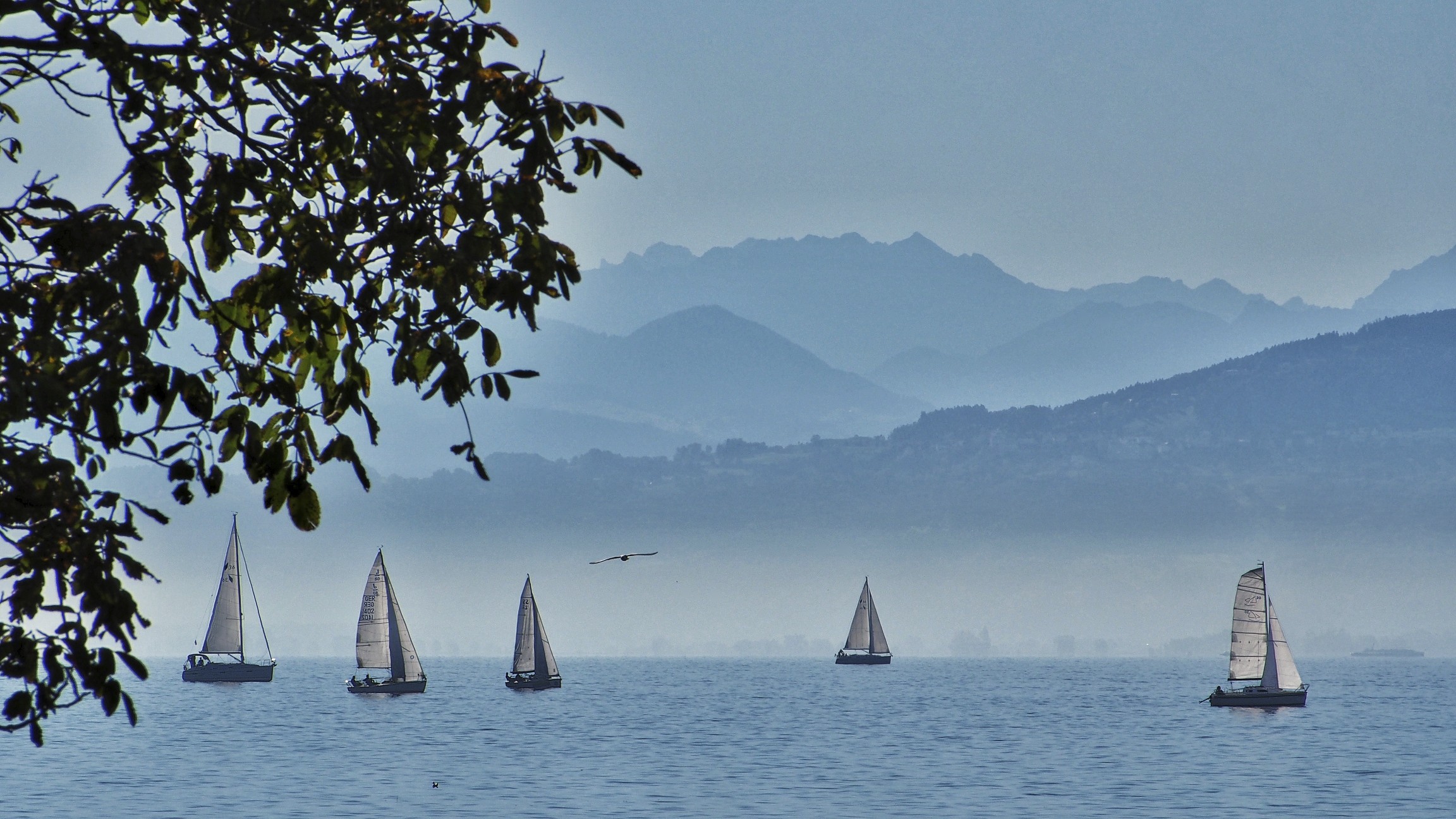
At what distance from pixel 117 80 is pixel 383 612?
437 ft

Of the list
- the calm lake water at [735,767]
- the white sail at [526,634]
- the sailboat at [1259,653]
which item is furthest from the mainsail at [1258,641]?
the white sail at [526,634]

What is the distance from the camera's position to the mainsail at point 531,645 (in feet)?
490

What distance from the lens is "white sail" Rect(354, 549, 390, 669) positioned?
13625cm

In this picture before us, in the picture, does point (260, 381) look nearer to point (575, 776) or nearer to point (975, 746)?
point (575, 776)

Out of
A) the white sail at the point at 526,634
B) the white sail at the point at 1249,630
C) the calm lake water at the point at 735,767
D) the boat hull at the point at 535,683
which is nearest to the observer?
the calm lake water at the point at 735,767

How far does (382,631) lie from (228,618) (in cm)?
2645

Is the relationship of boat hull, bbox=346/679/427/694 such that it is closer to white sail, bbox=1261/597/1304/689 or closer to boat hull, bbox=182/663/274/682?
boat hull, bbox=182/663/274/682

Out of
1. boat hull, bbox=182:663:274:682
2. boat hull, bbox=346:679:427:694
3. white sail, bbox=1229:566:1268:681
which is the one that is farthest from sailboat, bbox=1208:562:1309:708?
boat hull, bbox=182:663:274:682

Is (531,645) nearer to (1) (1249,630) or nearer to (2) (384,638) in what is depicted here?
(2) (384,638)

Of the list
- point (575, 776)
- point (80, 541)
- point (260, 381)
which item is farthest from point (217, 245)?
point (575, 776)

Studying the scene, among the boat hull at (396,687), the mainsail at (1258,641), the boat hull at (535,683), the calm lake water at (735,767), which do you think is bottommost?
the calm lake water at (735,767)

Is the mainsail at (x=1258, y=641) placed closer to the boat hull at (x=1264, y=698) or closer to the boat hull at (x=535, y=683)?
the boat hull at (x=1264, y=698)

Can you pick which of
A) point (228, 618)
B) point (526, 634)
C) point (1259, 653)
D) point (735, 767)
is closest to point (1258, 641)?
point (1259, 653)

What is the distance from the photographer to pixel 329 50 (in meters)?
12.9
